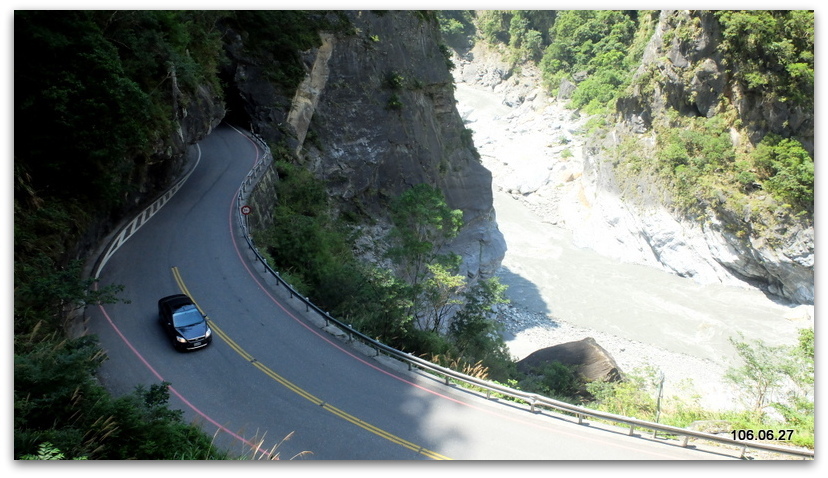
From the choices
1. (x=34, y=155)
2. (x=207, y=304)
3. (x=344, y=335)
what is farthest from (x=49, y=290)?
(x=344, y=335)

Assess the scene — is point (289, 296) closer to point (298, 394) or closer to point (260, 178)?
point (298, 394)

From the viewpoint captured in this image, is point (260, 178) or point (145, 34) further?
point (260, 178)

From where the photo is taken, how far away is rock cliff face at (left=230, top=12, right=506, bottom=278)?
101 feet

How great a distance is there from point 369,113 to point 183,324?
2190cm

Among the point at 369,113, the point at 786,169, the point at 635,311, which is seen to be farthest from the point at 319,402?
the point at 786,169

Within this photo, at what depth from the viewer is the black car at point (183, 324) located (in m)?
13.6

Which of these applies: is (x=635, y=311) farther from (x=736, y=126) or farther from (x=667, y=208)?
(x=736, y=126)

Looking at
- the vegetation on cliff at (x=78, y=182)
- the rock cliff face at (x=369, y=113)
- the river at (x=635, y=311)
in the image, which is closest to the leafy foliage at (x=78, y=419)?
the vegetation on cliff at (x=78, y=182)

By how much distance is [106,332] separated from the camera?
13906 millimetres

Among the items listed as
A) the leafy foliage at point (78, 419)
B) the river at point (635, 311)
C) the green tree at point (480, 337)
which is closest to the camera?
the leafy foliage at point (78, 419)

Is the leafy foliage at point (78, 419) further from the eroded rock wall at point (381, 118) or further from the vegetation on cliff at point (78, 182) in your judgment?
the eroded rock wall at point (381, 118)

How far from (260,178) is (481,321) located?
13141 millimetres

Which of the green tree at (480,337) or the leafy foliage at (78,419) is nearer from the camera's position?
the leafy foliage at (78,419)

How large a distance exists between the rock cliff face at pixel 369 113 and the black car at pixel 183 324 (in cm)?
1535
